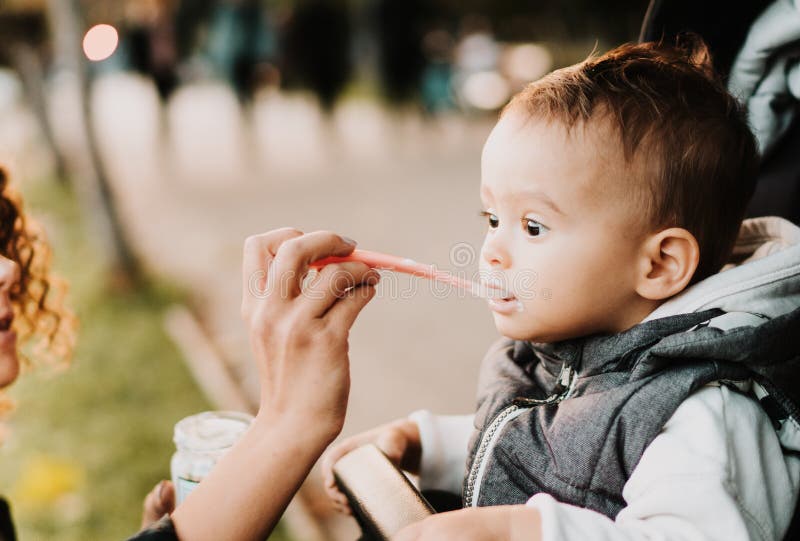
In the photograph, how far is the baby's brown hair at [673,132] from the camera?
1224mm

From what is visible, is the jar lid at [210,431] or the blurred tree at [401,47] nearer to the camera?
the jar lid at [210,431]

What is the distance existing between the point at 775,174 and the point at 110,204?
14.2ft

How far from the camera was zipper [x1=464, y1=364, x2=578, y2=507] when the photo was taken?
1.31 meters

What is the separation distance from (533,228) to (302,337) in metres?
0.42

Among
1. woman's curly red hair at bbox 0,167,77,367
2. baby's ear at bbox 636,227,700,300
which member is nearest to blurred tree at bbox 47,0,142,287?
woman's curly red hair at bbox 0,167,77,367

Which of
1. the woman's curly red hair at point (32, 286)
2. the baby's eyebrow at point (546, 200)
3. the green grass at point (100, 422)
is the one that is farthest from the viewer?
the green grass at point (100, 422)

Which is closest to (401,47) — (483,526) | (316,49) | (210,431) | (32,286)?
(316,49)

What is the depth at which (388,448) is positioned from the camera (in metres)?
1.53

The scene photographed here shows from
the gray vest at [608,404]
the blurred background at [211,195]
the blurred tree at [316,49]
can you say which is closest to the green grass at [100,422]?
the blurred background at [211,195]

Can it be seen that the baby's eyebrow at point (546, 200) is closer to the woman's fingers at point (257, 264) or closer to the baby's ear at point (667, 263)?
the baby's ear at point (667, 263)

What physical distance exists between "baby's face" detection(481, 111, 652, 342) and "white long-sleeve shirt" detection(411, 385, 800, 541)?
0.22m

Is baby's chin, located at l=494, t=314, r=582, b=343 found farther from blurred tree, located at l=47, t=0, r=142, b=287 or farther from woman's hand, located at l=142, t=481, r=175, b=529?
blurred tree, located at l=47, t=0, r=142, b=287

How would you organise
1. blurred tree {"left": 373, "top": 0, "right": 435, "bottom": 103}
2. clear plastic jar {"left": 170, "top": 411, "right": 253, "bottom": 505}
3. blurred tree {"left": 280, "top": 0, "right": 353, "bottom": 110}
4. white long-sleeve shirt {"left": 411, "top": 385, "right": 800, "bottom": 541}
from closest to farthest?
white long-sleeve shirt {"left": 411, "top": 385, "right": 800, "bottom": 541} < clear plastic jar {"left": 170, "top": 411, "right": 253, "bottom": 505} < blurred tree {"left": 280, "top": 0, "right": 353, "bottom": 110} < blurred tree {"left": 373, "top": 0, "right": 435, "bottom": 103}

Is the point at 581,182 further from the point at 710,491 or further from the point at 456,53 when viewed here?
the point at 456,53
